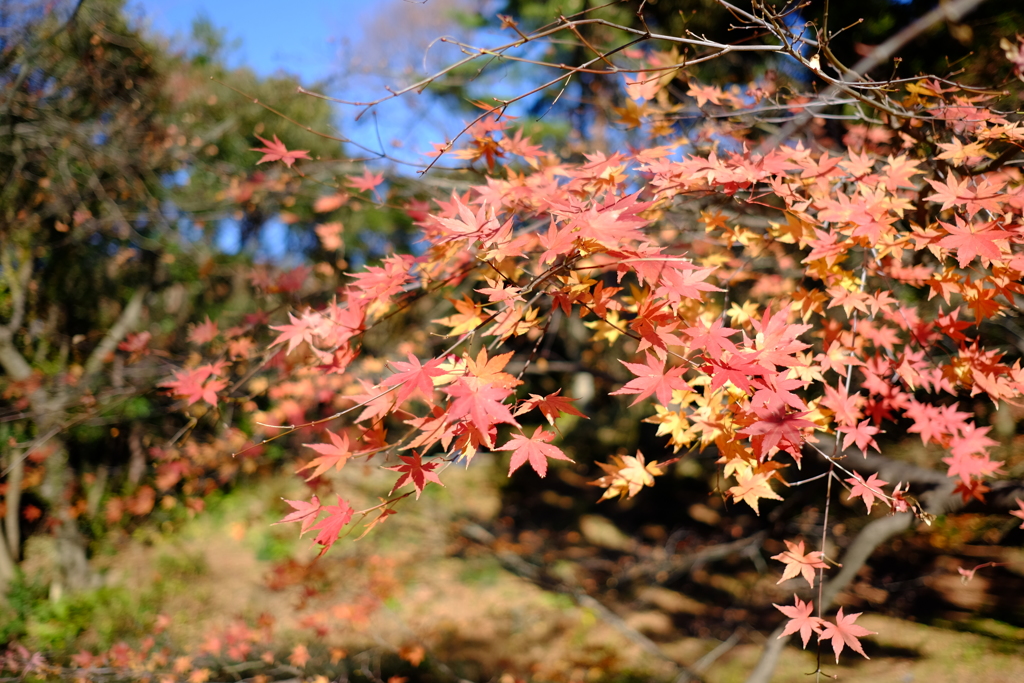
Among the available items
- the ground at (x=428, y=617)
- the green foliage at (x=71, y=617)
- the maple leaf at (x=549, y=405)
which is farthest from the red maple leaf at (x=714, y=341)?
the green foliage at (x=71, y=617)

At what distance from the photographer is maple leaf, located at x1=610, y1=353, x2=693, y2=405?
1.40 m

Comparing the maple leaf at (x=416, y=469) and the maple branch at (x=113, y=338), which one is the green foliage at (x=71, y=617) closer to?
the maple branch at (x=113, y=338)

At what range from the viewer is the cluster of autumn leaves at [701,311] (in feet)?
4.53

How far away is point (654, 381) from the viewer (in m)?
1.43

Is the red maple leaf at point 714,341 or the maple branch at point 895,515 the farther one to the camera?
the maple branch at point 895,515

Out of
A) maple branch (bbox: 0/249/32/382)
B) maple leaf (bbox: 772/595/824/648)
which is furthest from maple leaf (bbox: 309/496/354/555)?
maple branch (bbox: 0/249/32/382)

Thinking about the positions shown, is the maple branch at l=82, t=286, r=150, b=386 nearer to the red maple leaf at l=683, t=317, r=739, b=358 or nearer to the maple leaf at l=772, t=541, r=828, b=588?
the red maple leaf at l=683, t=317, r=739, b=358

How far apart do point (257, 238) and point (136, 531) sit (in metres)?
4.01

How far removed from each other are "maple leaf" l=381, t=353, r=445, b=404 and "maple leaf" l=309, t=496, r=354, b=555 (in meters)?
0.42

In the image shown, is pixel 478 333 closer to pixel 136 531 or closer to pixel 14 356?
pixel 14 356

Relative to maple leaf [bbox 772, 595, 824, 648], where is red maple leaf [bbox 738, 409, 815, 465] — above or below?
above

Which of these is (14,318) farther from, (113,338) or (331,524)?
(331,524)

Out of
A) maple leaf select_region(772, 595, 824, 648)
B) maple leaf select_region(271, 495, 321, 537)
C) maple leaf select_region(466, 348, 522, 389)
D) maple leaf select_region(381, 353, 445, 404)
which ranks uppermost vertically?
maple leaf select_region(466, 348, 522, 389)

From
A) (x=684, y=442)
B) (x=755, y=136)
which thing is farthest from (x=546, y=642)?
(x=755, y=136)
